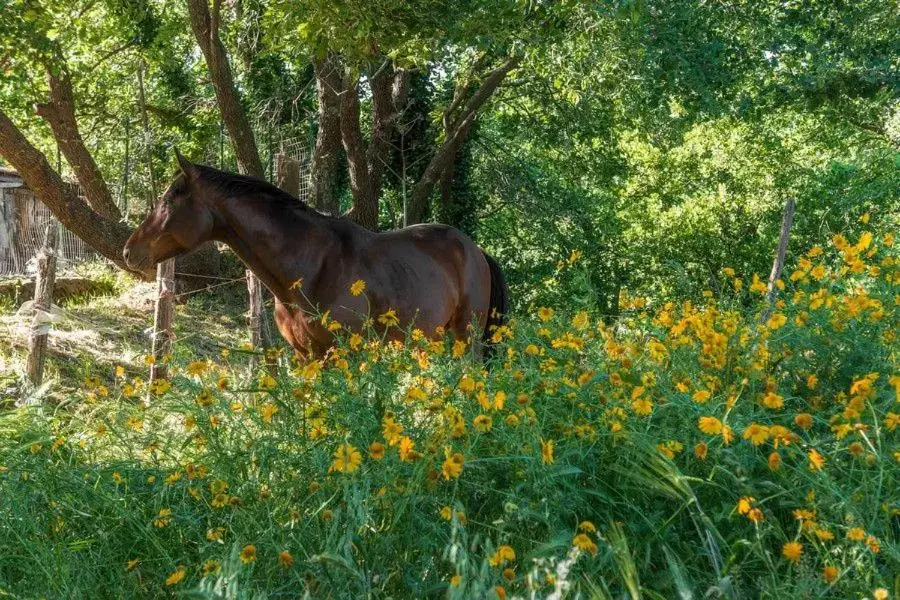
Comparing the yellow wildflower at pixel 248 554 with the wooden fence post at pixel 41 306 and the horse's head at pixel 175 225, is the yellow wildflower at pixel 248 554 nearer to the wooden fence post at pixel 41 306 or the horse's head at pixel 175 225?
the horse's head at pixel 175 225

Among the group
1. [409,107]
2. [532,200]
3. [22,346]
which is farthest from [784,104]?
[22,346]

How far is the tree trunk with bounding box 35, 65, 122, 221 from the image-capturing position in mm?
12906

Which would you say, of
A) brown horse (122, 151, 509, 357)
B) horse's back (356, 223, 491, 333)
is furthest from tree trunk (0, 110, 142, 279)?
horse's back (356, 223, 491, 333)

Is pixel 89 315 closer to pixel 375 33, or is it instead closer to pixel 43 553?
pixel 375 33

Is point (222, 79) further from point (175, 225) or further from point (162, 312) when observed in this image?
point (175, 225)

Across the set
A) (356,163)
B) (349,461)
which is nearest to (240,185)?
(349,461)

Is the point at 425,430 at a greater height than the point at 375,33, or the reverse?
the point at 375,33

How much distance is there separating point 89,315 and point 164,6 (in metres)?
4.45

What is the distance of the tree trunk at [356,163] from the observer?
12.5 meters

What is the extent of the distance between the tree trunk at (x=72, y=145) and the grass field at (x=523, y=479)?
903 centimetres

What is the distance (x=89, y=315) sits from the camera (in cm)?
1236

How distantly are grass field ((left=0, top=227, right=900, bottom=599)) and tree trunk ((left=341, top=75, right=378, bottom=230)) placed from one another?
852cm

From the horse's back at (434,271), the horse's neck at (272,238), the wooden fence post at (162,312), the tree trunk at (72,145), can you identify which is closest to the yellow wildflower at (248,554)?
the horse's neck at (272,238)

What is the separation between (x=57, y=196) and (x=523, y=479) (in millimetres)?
8835
